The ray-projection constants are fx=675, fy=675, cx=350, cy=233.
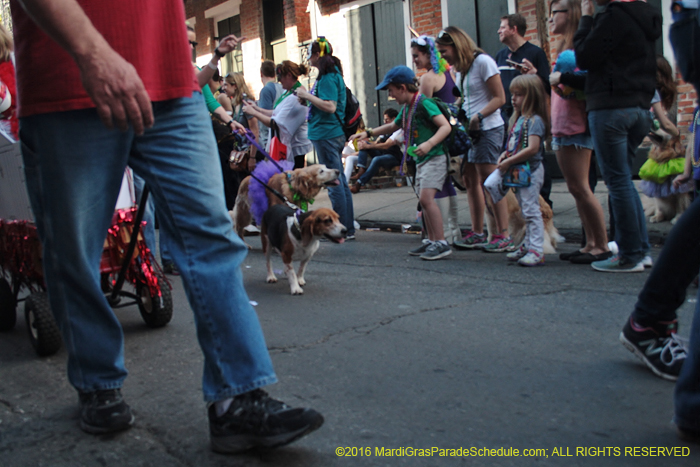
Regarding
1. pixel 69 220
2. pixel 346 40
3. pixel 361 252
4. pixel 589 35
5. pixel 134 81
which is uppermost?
pixel 346 40

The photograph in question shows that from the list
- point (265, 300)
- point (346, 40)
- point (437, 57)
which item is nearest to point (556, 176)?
point (437, 57)

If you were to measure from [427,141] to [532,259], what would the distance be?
1391mm

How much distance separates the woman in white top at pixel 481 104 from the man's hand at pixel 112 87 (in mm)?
4824

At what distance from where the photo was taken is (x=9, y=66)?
173 inches

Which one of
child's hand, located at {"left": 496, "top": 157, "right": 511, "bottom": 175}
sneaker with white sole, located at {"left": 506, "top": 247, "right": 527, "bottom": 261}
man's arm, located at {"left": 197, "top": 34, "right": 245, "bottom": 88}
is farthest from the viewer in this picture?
Answer: man's arm, located at {"left": 197, "top": 34, "right": 245, "bottom": 88}

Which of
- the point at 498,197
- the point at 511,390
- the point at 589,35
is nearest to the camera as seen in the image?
the point at 511,390

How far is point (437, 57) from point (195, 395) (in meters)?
5.03

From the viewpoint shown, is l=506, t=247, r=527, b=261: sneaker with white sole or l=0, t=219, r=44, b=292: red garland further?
l=506, t=247, r=527, b=261: sneaker with white sole

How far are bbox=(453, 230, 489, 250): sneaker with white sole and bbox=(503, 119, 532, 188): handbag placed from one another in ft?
3.57

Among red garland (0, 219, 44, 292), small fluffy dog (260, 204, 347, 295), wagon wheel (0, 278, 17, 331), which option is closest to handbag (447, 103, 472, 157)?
small fluffy dog (260, 204, 347, 295)

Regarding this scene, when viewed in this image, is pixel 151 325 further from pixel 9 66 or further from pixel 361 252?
pixel 361 252

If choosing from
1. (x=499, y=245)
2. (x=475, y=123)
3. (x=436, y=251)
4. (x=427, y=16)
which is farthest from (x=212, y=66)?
(x=427, y=16)

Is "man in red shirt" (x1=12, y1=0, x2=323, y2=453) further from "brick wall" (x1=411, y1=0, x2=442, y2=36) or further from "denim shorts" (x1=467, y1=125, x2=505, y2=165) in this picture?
"brick wall" (x1=411, y1=0, x2=442, y2=36)

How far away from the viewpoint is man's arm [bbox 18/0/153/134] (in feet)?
6.06
